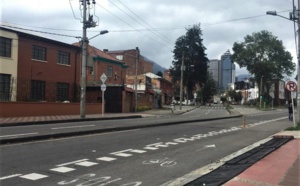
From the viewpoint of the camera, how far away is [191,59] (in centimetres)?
9950

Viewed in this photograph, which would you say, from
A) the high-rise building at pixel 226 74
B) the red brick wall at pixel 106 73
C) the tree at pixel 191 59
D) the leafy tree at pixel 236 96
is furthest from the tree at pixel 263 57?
the high-rise building at pixel 226 74

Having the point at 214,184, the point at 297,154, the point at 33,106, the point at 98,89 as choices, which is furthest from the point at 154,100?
the point at 214,184

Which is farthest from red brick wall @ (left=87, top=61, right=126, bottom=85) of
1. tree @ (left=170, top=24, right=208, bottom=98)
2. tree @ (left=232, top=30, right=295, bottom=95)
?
tree @ (left=232, top=30, right=295, bottom=95)

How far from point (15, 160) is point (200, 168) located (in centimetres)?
458

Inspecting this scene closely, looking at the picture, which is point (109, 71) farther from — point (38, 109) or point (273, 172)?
point (273, 172)

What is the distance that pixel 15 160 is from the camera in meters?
9.45

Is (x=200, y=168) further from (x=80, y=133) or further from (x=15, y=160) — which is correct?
(x=80, y=133)

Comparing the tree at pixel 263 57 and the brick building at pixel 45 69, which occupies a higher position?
the tree at pixel 263 57

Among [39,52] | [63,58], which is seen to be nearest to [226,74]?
[63,58]

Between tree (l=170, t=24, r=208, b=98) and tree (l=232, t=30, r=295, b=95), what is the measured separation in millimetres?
11711

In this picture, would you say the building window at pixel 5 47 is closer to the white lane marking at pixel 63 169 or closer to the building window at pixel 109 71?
the building window at pixel 109 71

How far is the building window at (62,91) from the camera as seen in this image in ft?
117

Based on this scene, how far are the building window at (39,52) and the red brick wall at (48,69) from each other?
0.29m

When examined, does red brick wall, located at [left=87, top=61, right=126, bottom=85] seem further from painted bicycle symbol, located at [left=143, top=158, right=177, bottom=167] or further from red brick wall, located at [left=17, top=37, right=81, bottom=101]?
painted bicycle symbol, located at [left=143, top=158, right=177, bottom=167]
